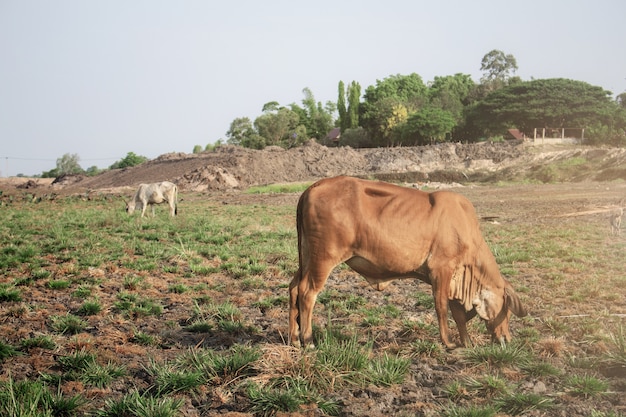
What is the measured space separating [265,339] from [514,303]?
3019mm

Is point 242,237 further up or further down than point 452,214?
further down

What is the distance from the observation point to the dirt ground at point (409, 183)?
219 inches

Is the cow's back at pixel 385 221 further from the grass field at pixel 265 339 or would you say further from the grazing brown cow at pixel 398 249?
the grass field at pixel 265 339

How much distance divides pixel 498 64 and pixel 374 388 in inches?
4507

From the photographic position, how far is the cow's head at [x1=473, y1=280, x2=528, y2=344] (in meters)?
6.84

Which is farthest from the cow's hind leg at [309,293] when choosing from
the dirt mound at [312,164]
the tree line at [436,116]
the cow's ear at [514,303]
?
the tree line at [436,116]

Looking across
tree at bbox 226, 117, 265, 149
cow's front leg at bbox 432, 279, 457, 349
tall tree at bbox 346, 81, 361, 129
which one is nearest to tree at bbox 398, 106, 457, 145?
tall tree at bbox 346, 81, 361, 129

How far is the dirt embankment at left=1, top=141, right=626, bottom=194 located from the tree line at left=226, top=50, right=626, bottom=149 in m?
8.51

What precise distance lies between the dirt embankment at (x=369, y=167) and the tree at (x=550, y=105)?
7.92 m

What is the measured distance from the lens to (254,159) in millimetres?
55625

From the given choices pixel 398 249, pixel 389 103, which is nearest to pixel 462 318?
pixel 398 249

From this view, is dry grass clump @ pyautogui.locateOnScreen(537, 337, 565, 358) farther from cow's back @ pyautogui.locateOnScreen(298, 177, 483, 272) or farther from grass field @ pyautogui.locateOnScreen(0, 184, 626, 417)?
cow's back @ pyautogui.locateOnScreen(298, 177, 483, 272)

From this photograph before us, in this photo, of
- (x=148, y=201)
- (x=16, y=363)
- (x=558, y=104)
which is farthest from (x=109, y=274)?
(x=558, y=104)

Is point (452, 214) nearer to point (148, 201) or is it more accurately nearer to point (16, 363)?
point (16, 363)
